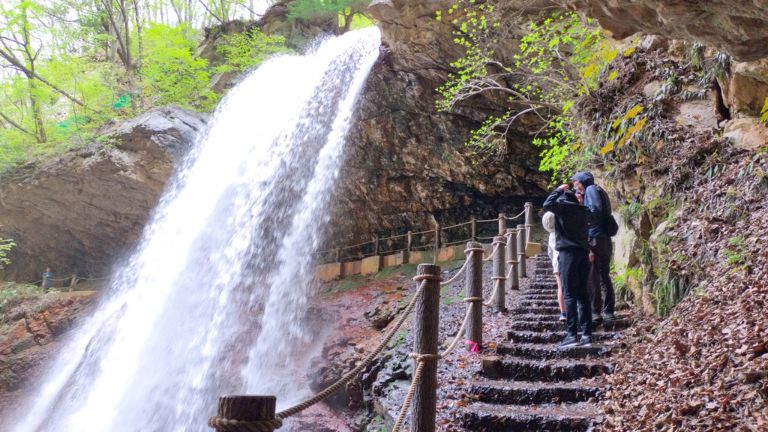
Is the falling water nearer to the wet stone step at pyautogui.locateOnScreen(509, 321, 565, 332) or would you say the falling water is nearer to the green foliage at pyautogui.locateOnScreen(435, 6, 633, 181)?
the green foliage at pyautogui.locateOnScreen(435, 6, 633, 181)

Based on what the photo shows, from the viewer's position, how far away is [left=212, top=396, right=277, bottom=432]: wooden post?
1879 millimetres

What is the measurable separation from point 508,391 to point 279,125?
39.7ft

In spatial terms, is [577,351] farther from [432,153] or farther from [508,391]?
[432,153]

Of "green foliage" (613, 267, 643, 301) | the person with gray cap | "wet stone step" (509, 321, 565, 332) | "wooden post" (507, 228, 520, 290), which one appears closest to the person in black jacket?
the person with gray cap

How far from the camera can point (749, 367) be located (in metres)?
3.01

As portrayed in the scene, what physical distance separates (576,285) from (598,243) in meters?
1.07

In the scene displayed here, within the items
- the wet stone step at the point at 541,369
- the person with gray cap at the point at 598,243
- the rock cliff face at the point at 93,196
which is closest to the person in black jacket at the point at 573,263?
the wet stone step at the point at 541,369

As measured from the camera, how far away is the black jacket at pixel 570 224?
5.07 meters

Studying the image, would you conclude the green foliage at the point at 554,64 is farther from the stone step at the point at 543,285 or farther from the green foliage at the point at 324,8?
the green foliage at the point at 324,8

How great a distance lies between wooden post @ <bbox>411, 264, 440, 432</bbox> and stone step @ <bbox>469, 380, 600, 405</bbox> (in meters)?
1.10

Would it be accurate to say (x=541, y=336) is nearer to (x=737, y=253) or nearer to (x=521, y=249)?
(x=737, y=253)

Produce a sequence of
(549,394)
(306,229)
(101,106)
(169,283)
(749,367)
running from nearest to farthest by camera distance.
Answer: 1. (749,367)
2. (549,394)
3. (169,283)
4. (306,229)
5. (101,106)

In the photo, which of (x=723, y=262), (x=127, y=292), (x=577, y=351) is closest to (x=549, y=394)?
(x=577, y=351)

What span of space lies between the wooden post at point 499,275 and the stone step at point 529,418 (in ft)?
9.78
